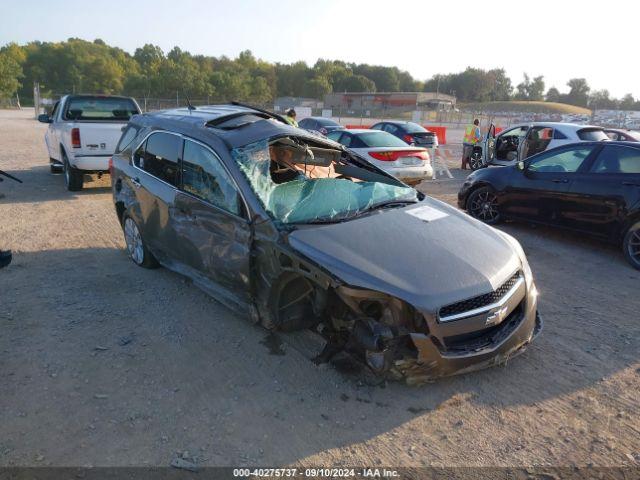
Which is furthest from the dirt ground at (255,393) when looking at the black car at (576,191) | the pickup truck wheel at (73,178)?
the pickup truck wheel at (73,178)

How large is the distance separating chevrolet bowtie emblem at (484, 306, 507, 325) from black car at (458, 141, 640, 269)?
3.73 m

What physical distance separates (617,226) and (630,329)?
239 cm

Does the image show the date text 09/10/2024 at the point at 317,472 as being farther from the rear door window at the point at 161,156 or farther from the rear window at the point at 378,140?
the rear window at the point at 378,140

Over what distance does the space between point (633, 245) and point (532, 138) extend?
676 centimetres

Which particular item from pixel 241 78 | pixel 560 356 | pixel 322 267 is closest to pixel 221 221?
pixel 322 267

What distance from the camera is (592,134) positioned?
11711 mm

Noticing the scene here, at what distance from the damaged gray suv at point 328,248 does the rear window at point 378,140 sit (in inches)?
228

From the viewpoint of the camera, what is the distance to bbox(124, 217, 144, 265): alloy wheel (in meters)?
5.61

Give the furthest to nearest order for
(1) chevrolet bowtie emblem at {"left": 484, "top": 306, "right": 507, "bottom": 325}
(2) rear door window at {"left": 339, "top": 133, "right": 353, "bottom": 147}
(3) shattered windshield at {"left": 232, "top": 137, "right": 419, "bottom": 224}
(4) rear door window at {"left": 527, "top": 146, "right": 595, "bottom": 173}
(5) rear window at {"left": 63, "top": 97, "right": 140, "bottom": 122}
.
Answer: (2) rear door window at {"left": 339, "top": 133, "right": 353, "bottom": 147} → (5) rear window at {"left": 63, "top": 97, "right": 140, "bottom": 122} → (4) rear door window at {"left": 527, "top": 146, "right": 595, "bottom": 173} → (3) shattered windshield at {"left": 232, "top": 137, "right": 419, "bottom": 224} → (1) chevrolet bowtie emblem at {"left": 484, "top": 306, "right": 507, "bottom": 325}

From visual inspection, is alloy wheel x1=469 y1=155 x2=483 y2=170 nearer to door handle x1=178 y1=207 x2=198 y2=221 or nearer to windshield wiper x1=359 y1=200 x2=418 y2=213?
windshield wiper x1=359 y1=200 x2=418 y2=213

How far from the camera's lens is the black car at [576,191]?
624cm

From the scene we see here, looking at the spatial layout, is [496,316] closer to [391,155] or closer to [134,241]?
[134,241]

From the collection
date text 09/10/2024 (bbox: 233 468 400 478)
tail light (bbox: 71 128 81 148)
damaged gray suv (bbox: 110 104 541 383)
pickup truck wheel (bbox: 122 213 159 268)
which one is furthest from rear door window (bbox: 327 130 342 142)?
date text 09/10/2024 (bbox: 233 468 400 478)

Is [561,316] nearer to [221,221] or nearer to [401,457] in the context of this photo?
[401,457]
